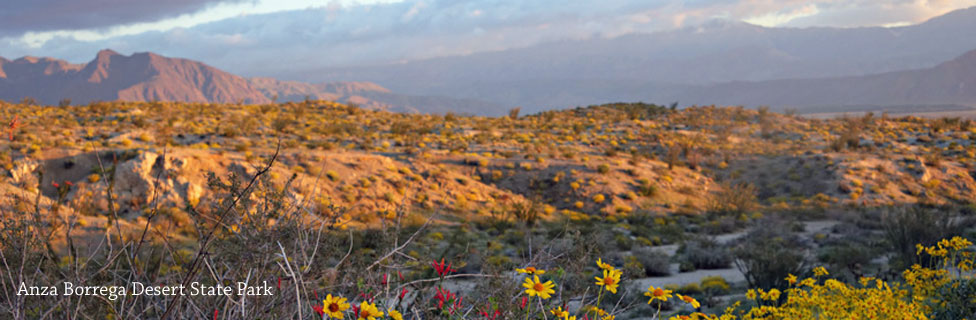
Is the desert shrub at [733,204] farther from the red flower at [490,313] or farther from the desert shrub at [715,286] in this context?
the red flower at [490,313]

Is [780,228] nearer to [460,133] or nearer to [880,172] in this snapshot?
[880,172]

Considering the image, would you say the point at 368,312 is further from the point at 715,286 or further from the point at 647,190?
the point at 647,190

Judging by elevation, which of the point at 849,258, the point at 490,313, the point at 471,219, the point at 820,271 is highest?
the point at 490,313

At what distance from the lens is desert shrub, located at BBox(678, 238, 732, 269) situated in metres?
8.83

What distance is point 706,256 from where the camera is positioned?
9.00m

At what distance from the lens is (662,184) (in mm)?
17297

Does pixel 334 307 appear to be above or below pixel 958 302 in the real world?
above

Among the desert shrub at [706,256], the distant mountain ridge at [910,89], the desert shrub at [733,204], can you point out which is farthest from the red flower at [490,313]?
the distant mountain ridge at [910,89]

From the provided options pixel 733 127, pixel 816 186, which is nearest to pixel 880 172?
pixel 816 186

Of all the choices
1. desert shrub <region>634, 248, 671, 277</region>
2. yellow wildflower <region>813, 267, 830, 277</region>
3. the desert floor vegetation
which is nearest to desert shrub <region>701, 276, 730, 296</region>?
the desert floor vegetation

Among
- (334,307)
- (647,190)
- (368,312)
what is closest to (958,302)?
(368,312)

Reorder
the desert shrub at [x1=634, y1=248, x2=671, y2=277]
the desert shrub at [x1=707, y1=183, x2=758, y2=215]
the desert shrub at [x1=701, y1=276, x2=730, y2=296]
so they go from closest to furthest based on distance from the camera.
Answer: the desert shrub at [x1=701, y1=276, x2=730, y2=296] → the desert shrub at [x1=634, y1=248, x2=671, y2=277] → the desert shrub at [x1=707, y1=183, x2=758, y2=215]

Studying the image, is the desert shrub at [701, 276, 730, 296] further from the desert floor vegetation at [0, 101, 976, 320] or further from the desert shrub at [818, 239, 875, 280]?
the desert shrub at [818, 239, 875, 280]

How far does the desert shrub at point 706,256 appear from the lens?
8.83m
